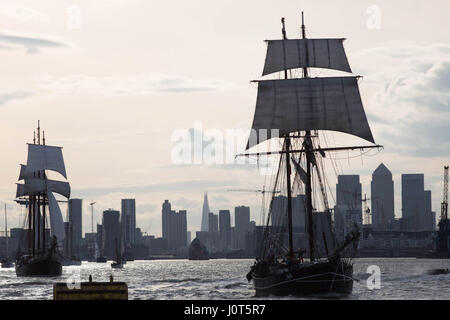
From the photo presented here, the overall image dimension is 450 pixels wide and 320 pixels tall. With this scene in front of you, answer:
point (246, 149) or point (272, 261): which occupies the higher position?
point (246, 149)

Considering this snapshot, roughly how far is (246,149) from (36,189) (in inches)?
3805

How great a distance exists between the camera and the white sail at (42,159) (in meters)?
178

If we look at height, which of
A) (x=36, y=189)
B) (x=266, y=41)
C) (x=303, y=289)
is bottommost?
(x=303, y=289)

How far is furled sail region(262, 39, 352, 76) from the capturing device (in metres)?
89.6

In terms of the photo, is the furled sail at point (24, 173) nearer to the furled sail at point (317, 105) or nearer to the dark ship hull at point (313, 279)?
the furled sail at point (317, 105)

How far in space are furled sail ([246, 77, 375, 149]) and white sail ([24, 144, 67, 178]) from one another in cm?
9847

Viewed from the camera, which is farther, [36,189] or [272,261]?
[36,189]

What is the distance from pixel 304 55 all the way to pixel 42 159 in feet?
333

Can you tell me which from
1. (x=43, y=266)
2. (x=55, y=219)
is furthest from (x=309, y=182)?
(x=55, y=219)

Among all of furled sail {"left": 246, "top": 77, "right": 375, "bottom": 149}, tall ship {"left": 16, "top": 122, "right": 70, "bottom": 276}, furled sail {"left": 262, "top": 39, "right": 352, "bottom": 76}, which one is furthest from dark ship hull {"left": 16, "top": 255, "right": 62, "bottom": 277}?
furled sail {"left": 262, "top": 39, "right": 352, "bottom": 76}

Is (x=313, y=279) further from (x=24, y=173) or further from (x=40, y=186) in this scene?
(x=24, y=173)
